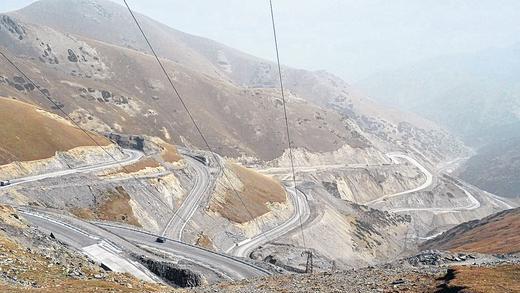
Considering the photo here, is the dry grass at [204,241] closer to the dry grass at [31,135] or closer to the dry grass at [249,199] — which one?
the dry grass at [249,199]

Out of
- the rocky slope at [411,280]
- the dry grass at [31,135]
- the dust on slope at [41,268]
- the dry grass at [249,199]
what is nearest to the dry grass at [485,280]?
the rocky slope at [411,280]

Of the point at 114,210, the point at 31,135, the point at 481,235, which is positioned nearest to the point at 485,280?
the point at 114,210

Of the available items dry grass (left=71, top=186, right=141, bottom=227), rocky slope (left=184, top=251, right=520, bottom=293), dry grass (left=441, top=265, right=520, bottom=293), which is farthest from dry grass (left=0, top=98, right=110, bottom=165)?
dry grass (left=441, top=265, right=520, bottom=293)

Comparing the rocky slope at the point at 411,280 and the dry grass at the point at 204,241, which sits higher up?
the rocky slope at the point at 411,280

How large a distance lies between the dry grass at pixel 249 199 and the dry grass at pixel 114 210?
22787 mm

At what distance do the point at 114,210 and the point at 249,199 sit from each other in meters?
45.3

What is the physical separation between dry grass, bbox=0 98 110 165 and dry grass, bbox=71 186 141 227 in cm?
1629

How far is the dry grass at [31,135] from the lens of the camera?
8756cm

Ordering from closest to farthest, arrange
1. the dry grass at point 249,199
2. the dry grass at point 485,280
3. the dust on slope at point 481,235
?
the dry grass at point 485,280 → the dust on slope at point 481,235 → the dry grass at point 249,199

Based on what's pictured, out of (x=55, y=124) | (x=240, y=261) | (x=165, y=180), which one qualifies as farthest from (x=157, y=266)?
(x=55, y=124)

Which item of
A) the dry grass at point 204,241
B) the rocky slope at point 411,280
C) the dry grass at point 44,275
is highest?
the rocky slope at point 411,280

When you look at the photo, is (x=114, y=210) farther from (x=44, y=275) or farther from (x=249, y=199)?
(x=44, y=275)

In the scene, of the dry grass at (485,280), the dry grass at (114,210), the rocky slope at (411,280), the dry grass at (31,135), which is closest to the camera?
the dry grass at (485,280)

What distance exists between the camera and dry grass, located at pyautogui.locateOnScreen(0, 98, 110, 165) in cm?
8756
